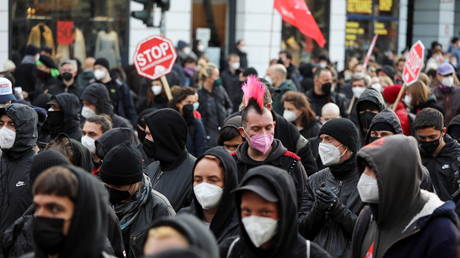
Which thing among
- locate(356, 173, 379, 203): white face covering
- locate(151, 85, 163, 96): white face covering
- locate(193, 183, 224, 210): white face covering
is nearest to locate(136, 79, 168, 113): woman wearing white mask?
locate(151, 85, 163, 96): white face covering

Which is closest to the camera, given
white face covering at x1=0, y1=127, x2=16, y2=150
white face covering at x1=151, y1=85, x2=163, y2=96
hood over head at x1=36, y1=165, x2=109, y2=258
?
hood over head at x1=36, y1=165, x2=109, y2=258

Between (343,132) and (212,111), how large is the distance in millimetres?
7377

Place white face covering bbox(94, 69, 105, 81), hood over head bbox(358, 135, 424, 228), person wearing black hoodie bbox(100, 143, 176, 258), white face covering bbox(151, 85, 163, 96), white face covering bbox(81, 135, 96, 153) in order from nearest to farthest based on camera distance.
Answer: hood over head bbox(358, 135, 424, 228) → person wearing black hoodie bbox(100, 143, 176, 258) → white face covering bbox(81, 135, 96, 153) → white face covering bbox(151, 85, 163, 96) → white face covering bbox(94, 69, 105, 81)

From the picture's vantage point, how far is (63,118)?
9.98 m

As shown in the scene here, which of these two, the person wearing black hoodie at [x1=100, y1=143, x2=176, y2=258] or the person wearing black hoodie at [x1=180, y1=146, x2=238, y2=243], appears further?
the person wearing black hoodie at [x1=100, y1=143, x2=176, y2=258]

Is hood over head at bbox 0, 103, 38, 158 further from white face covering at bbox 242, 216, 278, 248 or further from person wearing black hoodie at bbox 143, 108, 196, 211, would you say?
white face covering at bbox 242, 216, 278, 248

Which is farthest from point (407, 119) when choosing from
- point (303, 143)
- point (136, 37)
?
point (136, 37)

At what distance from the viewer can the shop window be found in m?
21.0

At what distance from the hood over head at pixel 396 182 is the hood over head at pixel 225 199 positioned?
113cm

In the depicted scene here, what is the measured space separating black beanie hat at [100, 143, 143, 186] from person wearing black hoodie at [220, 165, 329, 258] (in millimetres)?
1574

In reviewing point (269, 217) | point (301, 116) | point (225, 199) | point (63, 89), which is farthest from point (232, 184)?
point (63, 89)

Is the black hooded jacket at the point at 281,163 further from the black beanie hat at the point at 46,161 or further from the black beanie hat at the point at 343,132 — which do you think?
the black beanie hat at the point at 46,161

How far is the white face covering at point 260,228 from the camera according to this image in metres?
4.71

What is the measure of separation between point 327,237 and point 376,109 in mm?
3796
